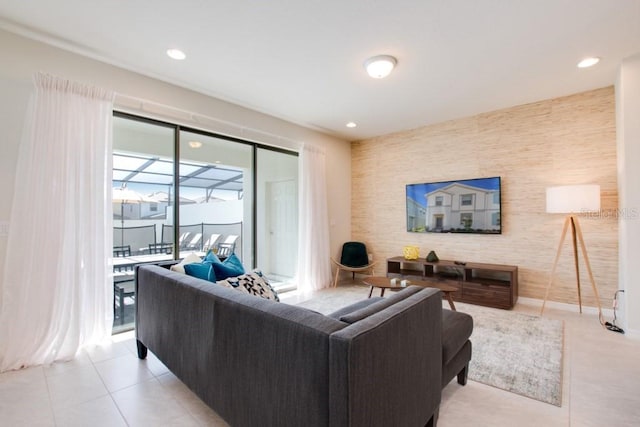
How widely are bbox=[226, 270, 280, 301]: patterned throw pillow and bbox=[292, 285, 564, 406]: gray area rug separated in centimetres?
164

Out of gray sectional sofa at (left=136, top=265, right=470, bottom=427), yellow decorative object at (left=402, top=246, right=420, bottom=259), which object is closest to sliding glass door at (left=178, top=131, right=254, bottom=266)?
gray sectional sofa at (left=136, top=265, right=470, bottom=427)

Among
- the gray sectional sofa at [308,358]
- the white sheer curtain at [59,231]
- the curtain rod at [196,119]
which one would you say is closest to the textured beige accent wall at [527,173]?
the curtain rod at [196,119]

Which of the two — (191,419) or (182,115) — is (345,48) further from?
(191,419)

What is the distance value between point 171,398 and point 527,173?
15.4 ft

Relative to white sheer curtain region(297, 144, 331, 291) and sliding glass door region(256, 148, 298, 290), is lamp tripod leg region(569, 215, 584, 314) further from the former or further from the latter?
sliding glass door region(256, 148, 298, 290)

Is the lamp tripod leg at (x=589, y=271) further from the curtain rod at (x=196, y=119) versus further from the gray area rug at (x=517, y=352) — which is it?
the curtain rod at (x=196, y=119)

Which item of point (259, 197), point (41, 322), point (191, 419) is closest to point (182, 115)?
point (259, 197)

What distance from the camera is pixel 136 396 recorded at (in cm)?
196

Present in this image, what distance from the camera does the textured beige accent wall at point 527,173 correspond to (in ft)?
11.5

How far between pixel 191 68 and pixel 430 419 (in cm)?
358

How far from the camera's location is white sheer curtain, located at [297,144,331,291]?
15.9 feet

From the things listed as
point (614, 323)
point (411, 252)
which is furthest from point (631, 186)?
point (411, 252)

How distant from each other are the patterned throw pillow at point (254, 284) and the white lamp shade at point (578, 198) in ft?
11.1

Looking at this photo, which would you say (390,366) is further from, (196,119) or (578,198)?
(196,119)
